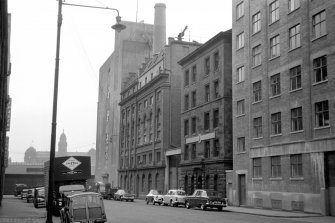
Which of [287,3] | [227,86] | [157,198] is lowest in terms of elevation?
[157,198]

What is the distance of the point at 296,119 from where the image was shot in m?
36.1

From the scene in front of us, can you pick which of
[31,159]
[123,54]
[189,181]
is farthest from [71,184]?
[31,159]

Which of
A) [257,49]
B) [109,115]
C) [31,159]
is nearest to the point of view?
[257,49]

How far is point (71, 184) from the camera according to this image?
2831cm

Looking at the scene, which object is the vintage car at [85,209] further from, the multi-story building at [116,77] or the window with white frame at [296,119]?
the multi-story building at [116,77]

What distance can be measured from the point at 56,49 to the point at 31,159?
19023 cm

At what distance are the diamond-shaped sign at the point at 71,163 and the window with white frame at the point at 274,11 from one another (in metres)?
22.0

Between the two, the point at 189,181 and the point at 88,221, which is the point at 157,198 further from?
the point at 88,221

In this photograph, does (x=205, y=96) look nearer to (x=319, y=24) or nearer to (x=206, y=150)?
(x=206, y=150)

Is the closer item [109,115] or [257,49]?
[257,49]

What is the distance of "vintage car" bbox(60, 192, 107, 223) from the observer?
61.5 feet

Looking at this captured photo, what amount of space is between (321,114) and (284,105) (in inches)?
182

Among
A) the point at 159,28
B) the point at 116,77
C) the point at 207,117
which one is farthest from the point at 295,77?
the point at 116,77

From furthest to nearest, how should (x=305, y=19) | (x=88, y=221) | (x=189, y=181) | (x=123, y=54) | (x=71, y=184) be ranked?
(x=123, y=54) < (x=189, y=181) < (x=305, y=19) < (x=71, y=184) < (x=88, y=221)
